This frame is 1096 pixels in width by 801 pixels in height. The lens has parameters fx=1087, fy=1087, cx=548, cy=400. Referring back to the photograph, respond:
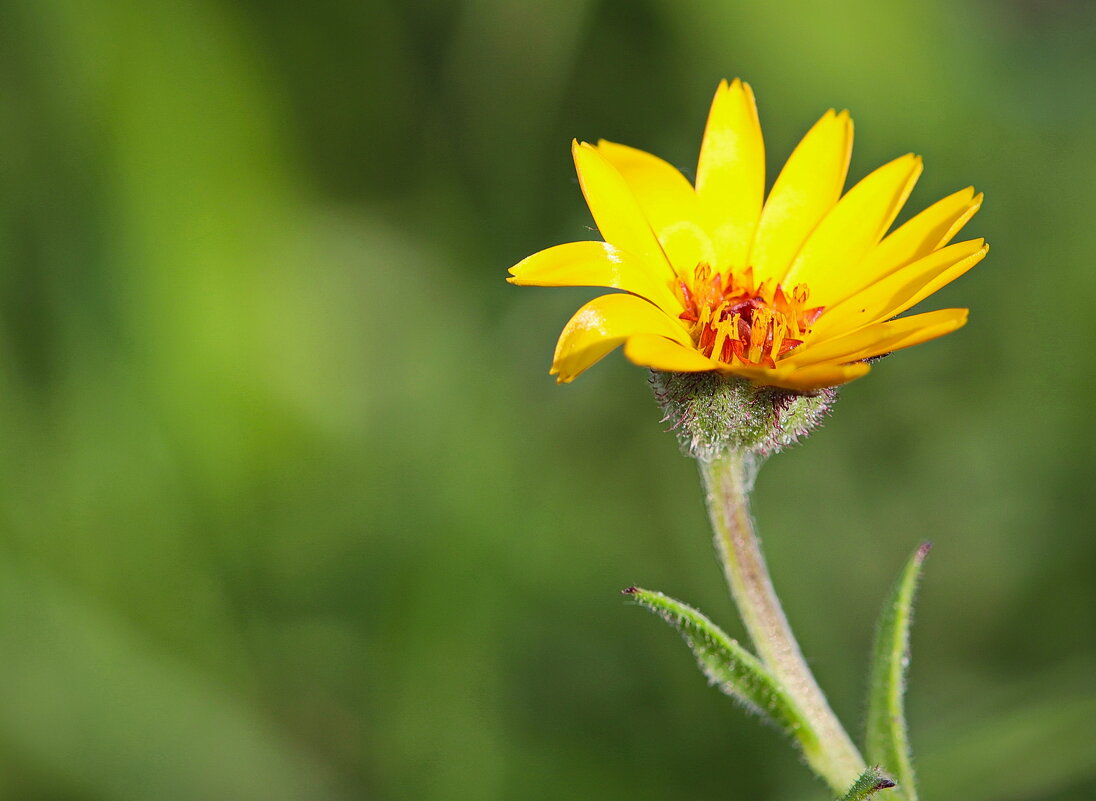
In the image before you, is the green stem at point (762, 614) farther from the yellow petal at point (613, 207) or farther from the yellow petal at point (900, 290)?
the yellow petal at point (613, 207)

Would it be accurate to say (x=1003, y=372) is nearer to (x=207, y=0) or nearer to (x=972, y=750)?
(x=972, y=750)

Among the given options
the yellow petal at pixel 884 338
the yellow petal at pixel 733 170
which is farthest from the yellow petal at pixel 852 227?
the yellow petal at pixel 884 338

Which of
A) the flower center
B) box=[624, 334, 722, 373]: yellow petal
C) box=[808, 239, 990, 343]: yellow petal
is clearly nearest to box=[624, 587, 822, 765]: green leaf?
box=[624, 334, 722, 373]: yellow petal

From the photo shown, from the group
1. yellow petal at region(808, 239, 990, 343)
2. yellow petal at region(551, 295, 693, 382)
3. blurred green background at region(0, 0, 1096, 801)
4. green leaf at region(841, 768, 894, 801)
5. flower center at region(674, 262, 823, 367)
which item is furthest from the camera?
blurred green background at region(0, 0, 1096, 801)

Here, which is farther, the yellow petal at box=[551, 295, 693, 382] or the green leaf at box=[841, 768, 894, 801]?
the yellow petal at box=[551, 295, 693, 382]

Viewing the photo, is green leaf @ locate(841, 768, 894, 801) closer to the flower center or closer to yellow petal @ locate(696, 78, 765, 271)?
the flower center

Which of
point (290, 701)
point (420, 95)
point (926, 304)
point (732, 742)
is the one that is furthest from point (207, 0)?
point (732, 742)

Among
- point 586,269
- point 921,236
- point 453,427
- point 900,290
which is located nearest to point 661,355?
point 586,269
